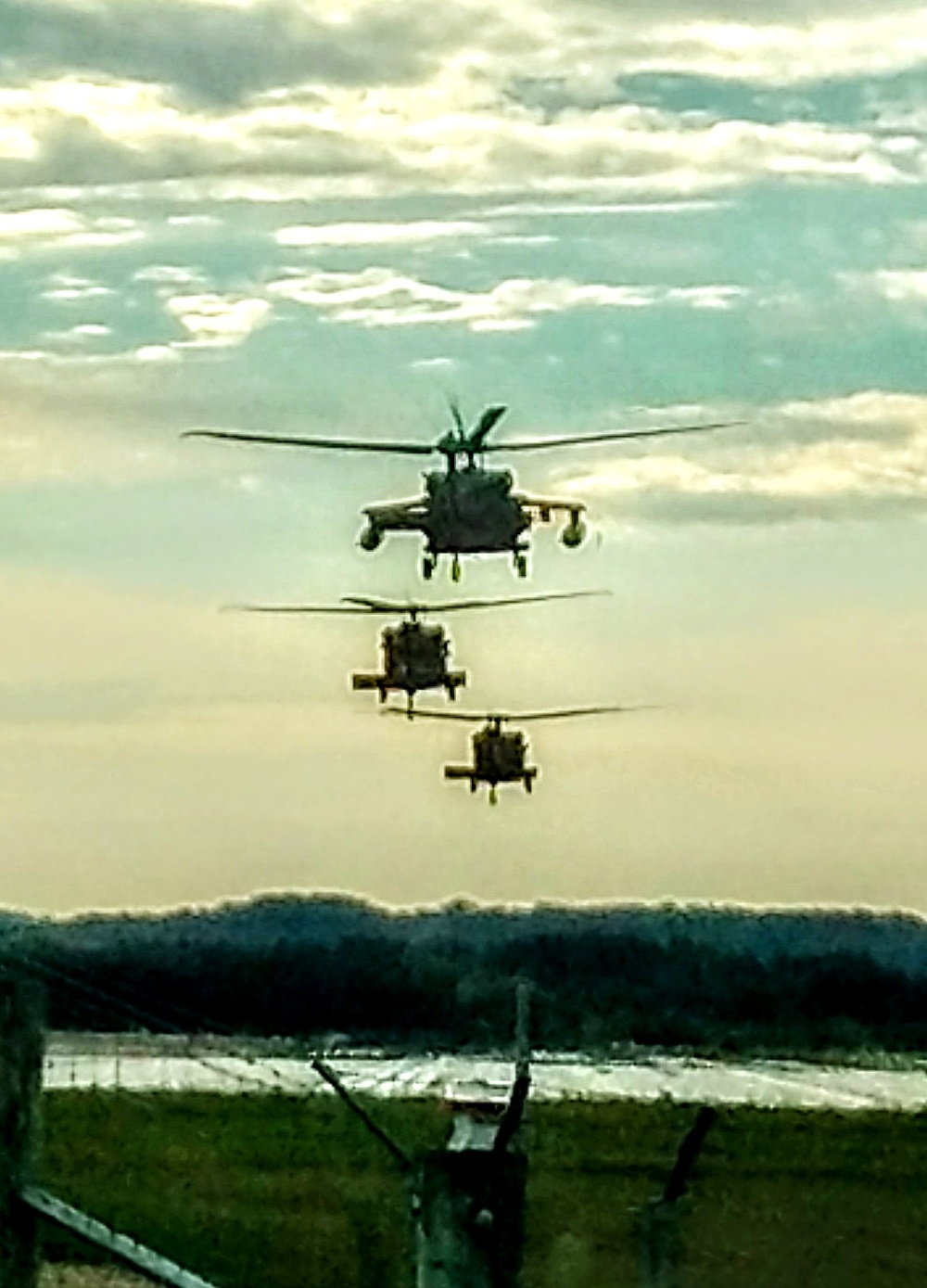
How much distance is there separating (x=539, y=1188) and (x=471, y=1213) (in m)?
17.3

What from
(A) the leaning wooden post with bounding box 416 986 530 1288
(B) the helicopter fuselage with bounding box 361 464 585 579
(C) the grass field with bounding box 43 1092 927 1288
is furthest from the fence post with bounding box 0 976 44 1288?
(B) the helicopter fuselage with bounding box 361 464 585 579

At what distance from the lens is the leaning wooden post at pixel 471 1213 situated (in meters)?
5.86

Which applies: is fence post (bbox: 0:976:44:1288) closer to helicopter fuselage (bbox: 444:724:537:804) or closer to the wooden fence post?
the wooden fence post

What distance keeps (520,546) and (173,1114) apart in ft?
37.2

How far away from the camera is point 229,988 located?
41375mm

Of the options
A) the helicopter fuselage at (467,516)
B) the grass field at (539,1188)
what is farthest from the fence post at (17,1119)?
the helicopter fuselage at (467,516)

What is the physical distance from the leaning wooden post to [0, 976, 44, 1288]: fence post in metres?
0.80

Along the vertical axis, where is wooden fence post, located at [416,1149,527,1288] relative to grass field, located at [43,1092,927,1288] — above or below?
above

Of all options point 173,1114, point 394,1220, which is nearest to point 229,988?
point 173,1114

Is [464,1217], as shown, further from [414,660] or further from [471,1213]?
[414,660]

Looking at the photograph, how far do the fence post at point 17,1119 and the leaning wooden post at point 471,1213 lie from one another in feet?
2.63

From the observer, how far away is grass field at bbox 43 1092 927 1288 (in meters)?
20.2

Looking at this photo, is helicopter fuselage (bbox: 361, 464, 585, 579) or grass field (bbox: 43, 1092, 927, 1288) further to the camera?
helicopter fuselage (bbox: 361, 464, 585, 579)

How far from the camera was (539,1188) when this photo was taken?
22.9 metres
